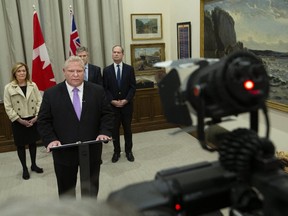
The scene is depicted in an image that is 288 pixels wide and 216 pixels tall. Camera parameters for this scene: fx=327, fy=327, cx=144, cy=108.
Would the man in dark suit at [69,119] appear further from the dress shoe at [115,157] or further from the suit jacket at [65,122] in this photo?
the dress shoe at [115,157]

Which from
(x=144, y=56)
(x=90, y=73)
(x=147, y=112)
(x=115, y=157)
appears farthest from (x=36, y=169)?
(x=144, y=56)

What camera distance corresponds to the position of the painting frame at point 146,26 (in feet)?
18.4

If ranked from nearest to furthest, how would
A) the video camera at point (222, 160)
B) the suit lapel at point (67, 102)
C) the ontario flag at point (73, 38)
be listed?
Answer: the video camera at point (222, 160)
the suit lapel at point (67, 102)
the ontario flag at point (73, 38)

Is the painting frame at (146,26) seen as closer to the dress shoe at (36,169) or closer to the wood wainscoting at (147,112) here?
the wood wainscoting at (147,112)

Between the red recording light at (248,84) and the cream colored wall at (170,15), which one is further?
the cream colored wall at (170,15)

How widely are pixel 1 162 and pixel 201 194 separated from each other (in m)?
4.48

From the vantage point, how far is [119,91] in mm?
4566

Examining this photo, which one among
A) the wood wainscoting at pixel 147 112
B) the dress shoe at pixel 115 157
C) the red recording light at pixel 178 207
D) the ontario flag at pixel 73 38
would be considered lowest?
the dress shoe at pixel 115 157

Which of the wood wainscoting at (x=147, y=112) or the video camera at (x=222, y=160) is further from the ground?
the video camera at (x=222, y=160)

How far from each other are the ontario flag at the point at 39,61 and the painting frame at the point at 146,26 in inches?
65.4

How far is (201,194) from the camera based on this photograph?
78 cm

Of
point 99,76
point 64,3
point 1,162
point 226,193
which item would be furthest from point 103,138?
point 64,3

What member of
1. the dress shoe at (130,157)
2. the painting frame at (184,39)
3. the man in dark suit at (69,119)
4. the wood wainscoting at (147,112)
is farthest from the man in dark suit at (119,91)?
the man in dark suit at (69,119)

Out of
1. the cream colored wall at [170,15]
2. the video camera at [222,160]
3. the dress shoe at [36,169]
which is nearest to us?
the video camera at [222,160]
